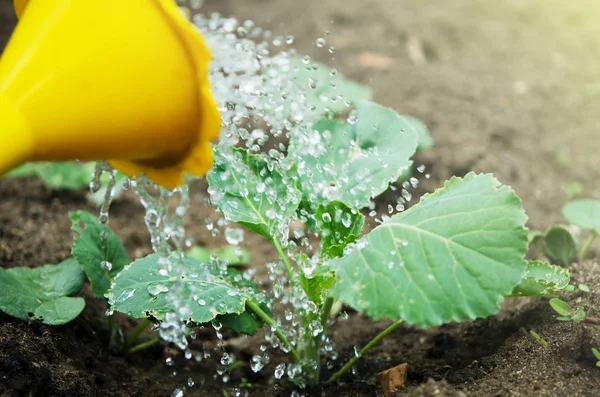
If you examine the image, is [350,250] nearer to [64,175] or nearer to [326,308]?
[326,308]

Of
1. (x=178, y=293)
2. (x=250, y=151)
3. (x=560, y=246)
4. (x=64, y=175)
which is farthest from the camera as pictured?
(x=64, y=175)

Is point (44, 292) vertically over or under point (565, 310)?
under

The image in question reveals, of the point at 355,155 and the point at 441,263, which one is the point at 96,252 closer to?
the point at 355,155

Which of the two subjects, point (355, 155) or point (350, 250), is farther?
A: point (355, 155)

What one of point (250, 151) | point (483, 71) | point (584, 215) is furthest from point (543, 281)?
point (483, 71)

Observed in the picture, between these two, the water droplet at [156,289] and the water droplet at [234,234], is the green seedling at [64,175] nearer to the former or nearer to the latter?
the water droplet at [234,234]

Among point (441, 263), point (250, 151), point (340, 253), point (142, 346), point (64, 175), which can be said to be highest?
point (441, 263)

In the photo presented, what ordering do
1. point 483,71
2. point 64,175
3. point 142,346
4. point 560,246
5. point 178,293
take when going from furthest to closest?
point 483,71
point 64,175
point 560,246
point 142,346
point 178,293
